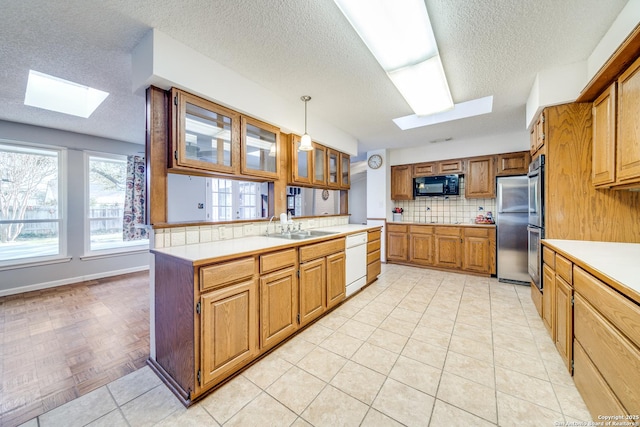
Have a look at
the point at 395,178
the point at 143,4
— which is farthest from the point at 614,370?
the point at 395,178

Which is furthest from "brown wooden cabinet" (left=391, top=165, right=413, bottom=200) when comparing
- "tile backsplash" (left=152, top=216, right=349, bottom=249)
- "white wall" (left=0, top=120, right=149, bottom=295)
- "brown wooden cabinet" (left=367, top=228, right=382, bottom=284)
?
"white wall" (left=0, top=120, right=149, bottom=295)

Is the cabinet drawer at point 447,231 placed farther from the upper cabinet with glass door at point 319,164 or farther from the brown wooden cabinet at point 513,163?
the upper cabinet with glass door at point 319,164

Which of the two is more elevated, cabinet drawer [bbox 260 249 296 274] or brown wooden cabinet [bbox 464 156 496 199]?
brown wooden cabinet [bbox 464 156 496 199]

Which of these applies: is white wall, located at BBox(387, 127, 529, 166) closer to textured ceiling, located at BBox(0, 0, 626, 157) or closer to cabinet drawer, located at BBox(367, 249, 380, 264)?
textured ceiling, located at BBox(0, 0, 626, 157)

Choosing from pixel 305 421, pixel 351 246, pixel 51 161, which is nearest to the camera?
pixel 305 421

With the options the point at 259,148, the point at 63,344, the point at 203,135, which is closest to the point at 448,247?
the point at 259,148

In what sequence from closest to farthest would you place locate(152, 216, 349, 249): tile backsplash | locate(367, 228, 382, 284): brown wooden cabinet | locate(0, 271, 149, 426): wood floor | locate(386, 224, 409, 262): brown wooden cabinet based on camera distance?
locate(0, 271, 149, 426): wood floor
locate(152, 216, 349, 249): tile backsplash
locate(367, 228, 382, 284): brown wooden cabinet
locate(386, 224, 409, 262): brown wooden cabinet

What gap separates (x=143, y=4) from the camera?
58.4 inches

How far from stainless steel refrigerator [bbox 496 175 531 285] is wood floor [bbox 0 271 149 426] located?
181 inches

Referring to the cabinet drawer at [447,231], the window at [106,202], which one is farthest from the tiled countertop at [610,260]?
the window at [106,202]

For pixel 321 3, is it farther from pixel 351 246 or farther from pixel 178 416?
pixel 178 416

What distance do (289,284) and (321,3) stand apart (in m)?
2.00

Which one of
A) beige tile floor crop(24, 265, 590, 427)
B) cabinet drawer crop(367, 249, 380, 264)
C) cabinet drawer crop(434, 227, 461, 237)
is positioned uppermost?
cabinet drawer crop(434, 227, 461, 237)

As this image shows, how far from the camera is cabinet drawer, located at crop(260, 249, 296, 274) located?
1824 mm
